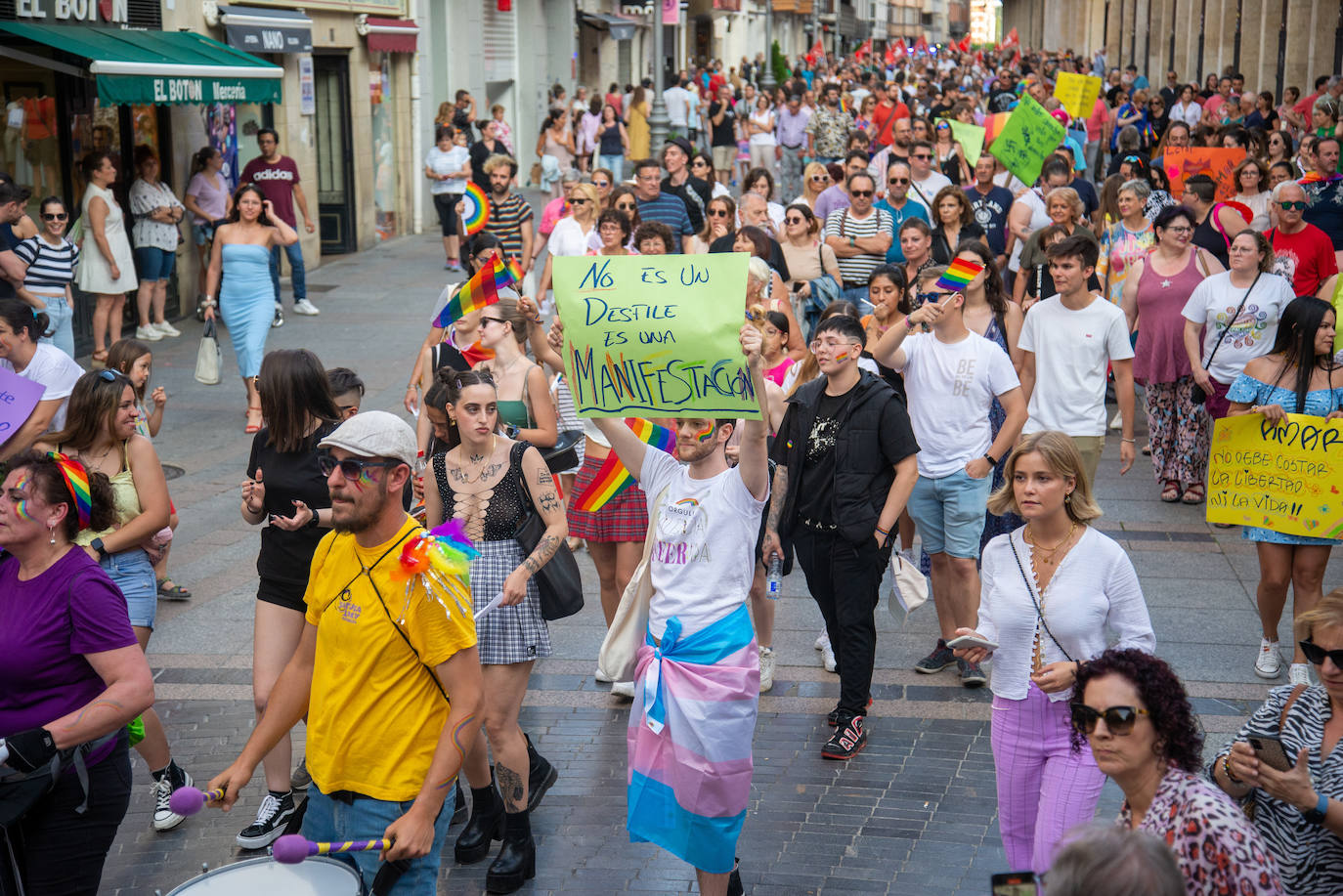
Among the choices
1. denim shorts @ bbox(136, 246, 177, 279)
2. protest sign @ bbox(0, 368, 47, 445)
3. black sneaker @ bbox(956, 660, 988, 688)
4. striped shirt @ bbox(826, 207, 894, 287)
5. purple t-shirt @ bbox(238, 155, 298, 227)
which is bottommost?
black sneaker @ bbox(956, 660, 988, 688)

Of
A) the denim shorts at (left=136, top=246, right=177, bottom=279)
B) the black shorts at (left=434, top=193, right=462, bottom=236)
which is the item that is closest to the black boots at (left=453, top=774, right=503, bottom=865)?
the denim shorts at (left=136, top=246, right=177, bottom=279)

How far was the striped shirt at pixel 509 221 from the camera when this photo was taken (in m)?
12.8

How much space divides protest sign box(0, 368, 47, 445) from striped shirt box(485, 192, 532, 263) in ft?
22.4

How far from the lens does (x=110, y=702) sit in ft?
12.9

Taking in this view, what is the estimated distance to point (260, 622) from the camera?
211 inches

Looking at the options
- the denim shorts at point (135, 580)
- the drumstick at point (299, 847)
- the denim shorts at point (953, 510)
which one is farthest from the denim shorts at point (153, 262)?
the drumstick at point (299, 847)

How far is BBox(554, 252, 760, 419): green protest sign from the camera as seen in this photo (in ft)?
15.4

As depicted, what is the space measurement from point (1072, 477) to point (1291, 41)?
104ft

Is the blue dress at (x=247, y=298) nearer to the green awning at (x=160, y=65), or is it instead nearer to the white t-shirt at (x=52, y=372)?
the green awning at (x=160, y=65)

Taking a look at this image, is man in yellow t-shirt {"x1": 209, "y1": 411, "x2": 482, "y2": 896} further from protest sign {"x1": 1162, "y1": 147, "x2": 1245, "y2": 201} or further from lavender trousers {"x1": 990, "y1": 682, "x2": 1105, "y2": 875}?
protest sign {"x1": 1162, "y1": 147, "x2": 1245, "y2": 201}

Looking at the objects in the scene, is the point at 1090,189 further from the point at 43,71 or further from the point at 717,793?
the point at 717,793

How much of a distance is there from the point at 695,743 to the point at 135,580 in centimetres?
241

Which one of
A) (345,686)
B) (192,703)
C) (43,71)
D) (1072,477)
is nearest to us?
(345,686)

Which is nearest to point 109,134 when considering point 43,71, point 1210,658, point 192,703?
point 43,71
